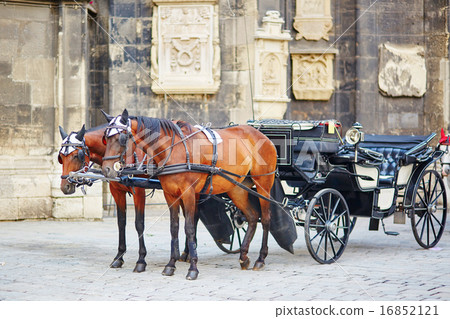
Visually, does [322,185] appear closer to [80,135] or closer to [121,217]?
[121,217]

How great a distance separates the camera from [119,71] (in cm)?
1340

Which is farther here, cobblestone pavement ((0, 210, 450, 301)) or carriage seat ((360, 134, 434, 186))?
carriage seat ((360, 134, 434, 186))

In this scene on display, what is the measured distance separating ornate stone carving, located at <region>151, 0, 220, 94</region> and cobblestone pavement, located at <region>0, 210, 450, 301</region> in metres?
3.08

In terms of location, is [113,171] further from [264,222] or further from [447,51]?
[447,51]

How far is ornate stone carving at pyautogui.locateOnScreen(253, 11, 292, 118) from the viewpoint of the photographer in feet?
42.8

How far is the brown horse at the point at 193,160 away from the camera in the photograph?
295 inches

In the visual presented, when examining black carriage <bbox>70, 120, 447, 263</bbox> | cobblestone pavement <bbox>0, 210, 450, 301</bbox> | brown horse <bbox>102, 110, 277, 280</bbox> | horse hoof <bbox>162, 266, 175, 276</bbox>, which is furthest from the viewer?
black carriage <bbox>70, 120, 447, 263</bbox>

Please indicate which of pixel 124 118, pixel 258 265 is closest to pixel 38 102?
pixel 124 118

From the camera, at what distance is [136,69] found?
13.4m

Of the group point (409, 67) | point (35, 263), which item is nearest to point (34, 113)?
point (35, 263)

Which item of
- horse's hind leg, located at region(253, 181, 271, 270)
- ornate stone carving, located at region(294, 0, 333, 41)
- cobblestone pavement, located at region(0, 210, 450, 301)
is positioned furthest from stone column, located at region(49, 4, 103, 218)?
horse's hind leg, located at region(253, 181, 271, 270)

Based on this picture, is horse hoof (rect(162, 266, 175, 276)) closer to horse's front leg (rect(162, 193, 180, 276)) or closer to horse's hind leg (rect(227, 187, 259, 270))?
horse's front leg (rect(162, 193, 180, 276))

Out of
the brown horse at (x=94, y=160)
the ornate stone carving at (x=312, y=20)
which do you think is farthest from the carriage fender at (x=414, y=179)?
the ornate stone carving at (x=312, y=20)

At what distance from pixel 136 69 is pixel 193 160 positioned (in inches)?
→ 238
